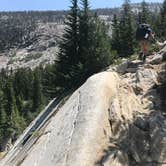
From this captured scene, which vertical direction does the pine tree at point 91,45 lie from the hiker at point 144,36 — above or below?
below

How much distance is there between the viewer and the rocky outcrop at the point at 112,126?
15.8m

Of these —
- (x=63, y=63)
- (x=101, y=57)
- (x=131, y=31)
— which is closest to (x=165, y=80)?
(x=101, y=57)

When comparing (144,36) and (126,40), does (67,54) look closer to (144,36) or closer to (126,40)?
(126,40)

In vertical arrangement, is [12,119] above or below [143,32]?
below

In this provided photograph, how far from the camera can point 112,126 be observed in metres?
17.3

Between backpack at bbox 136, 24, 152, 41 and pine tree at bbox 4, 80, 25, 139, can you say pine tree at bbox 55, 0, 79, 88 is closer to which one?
backpack at bbox 136, 24, 152, 41

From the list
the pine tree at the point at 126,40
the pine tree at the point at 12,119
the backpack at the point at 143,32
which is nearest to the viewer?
the backpack at the point at 143,32

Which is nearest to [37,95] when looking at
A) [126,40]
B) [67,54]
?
[126,40]

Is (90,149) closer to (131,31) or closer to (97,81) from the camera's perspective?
(97,81)

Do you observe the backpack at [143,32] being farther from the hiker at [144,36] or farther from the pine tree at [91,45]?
the pine tree at [91,45]

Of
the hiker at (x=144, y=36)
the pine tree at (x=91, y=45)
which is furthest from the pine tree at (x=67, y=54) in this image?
the hiker at (x=144, y=36)

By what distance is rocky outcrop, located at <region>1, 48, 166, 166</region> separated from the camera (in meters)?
15.8

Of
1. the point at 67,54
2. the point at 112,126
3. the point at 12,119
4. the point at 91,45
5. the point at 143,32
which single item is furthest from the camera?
the point at 12,119

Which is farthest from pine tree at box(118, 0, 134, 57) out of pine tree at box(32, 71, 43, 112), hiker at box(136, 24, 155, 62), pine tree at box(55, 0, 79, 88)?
pine tree at box(32, 71, 43, 112)
